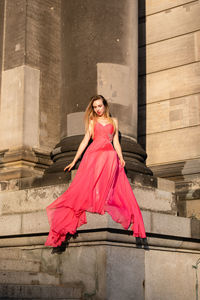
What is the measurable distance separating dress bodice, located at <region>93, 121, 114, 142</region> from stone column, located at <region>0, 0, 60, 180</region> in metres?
2.07

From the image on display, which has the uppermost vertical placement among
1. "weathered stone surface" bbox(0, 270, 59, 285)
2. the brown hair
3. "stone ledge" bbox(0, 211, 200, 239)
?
the brown hair

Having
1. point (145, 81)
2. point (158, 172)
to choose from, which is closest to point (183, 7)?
point (145, 81)

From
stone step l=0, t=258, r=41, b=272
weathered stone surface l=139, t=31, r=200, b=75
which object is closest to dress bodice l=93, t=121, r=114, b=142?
stone step l=0, t=258, r=41, b=272

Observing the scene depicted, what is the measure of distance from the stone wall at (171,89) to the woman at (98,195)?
250 cm

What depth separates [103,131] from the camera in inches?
306

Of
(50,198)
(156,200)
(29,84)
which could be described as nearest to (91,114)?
(50,198)

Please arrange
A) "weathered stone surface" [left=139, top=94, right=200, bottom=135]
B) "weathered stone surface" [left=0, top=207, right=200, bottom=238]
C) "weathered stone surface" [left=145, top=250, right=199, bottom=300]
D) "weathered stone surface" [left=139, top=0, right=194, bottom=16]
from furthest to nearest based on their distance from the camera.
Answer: "weathered stone surface" [left=139, top=0, right=194, bottom=16] → "weathered stone surface" [left=139, top=94, right=200, bottom=135] → "weathered stone surface" [left=0, top=207, right=200, bottom=238] → "weathered stone surface" [left=145, top=250, right=199, bottom=300]

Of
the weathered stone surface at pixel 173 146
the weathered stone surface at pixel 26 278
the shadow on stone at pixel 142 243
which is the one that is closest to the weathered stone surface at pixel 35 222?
the weathered stone surface at pixel 26 278

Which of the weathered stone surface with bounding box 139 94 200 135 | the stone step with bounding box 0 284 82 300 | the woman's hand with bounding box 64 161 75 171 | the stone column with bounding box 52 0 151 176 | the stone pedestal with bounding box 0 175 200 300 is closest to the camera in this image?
the stone step with bounding box 0 284 82 300

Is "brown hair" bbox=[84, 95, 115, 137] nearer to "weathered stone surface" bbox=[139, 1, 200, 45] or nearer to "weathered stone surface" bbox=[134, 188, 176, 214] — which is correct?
"weathered stone surface" bbox=[134, 188, 176, 214]

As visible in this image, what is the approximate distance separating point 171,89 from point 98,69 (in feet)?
7.73

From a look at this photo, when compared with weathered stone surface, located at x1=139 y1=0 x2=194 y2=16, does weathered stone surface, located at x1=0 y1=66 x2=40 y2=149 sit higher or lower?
lower

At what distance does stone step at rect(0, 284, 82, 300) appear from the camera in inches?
236

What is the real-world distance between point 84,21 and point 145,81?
2.47 meters
